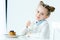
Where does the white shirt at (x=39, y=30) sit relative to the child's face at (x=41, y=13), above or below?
below

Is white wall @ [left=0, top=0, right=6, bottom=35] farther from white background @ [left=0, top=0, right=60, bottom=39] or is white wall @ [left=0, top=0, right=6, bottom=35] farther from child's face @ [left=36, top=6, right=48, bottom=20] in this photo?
child's face @ [left=36, top=6, right=48, bottom=20]

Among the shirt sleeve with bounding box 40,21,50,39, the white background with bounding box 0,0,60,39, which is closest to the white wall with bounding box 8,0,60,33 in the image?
the white background with bounding box 0,0,60,39

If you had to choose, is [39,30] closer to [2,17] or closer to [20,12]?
[20,12]

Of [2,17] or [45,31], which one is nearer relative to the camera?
[45,31]

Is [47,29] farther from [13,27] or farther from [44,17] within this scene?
[13,27]

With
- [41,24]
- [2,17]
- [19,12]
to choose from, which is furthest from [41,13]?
[2,17]

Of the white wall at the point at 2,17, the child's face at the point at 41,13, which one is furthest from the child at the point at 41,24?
the white wall at the point at 2,17

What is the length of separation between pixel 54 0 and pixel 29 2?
226 mm

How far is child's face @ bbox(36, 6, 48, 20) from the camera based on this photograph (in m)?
1.23

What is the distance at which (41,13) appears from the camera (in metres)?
1.24

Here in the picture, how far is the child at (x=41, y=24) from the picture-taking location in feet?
4.02

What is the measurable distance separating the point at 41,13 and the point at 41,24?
98 mm

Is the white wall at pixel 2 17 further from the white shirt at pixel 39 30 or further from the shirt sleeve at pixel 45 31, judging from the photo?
the shirt sleeve at pixel 45 31

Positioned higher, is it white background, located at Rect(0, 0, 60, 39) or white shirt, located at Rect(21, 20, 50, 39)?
white background, located at Rect(0, 0, 60, 39)
